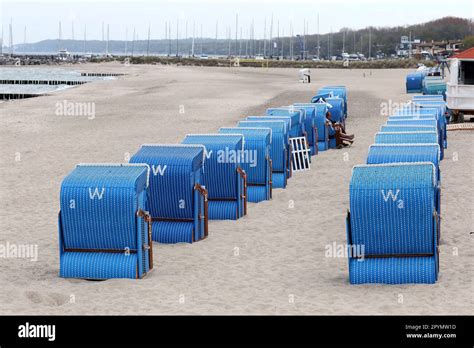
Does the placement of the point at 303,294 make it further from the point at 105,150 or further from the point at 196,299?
the point at 105,150

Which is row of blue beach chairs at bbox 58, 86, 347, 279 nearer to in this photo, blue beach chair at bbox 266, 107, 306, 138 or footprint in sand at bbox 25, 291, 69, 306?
footprint in sand at bbox 25, 291, 69, 306

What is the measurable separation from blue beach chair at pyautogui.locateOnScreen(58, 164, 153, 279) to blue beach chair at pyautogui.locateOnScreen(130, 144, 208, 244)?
1.92 m

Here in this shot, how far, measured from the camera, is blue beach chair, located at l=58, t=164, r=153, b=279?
Answer: 12609mm

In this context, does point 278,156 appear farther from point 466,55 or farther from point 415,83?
point 415,83

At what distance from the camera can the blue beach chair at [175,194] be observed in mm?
14922

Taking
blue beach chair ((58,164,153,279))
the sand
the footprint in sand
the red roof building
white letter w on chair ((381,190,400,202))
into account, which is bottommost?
the footprint in sand

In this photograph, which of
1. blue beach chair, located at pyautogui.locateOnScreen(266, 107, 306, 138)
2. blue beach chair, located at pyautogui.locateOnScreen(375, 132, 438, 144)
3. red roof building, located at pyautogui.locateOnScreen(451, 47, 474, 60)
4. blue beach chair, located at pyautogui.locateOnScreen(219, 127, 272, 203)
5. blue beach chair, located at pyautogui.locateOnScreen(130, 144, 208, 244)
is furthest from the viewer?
red roof building, located at pyautogui.locateOnScreen(451, 47, 474, 60)

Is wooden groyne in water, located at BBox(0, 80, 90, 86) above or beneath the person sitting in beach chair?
above

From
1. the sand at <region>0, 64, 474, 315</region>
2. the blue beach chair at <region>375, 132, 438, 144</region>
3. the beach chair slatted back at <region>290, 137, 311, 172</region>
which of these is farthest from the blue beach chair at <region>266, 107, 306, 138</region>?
the blue beach chair at <region>375, 132, 438, 144</region>

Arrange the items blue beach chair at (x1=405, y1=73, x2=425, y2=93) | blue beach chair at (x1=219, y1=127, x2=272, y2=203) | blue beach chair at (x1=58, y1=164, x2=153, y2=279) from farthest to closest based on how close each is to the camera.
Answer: blue beach chair at (x1=405, y1=73, x2=425, y2=93), blue beach chair at (x1=219, y1=127, x2=272, y2=203), blue beach chair at (x1=58, y1=164, x2=153, y2=279)

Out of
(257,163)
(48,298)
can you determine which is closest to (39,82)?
(257,163)

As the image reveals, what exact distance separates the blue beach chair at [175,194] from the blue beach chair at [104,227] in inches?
75.5

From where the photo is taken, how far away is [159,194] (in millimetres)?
15000

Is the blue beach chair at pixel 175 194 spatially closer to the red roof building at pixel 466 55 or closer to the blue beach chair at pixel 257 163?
the blue beach chair at pixel 257 163
